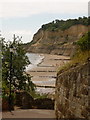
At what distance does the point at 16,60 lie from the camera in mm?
17734

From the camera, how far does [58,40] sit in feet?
443

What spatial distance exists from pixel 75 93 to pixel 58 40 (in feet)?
423

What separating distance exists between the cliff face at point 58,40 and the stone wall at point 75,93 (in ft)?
335

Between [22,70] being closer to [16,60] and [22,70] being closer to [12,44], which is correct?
[16,60]

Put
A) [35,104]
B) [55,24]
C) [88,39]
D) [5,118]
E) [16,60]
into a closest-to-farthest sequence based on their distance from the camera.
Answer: [88,39] < [5,118] < [35,104] < [16,60] < [55,24]

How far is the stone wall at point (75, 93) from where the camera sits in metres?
5.98

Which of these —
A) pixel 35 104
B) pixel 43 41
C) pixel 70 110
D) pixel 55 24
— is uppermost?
pixel 55 24

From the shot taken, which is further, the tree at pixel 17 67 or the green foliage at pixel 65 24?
the green foliage at pixel 65 24

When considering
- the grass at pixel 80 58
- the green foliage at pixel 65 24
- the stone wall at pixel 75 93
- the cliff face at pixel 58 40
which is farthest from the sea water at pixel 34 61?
the grass at pixel 80 58

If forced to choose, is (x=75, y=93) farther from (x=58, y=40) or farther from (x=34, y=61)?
(x=58, y=40)

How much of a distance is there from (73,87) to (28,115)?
400cm

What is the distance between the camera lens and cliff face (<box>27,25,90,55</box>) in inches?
4688

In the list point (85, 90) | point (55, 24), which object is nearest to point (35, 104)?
point (85, 90)

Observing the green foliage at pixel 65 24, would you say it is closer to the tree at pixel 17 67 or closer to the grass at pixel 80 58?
the tree at pixel 17 67
